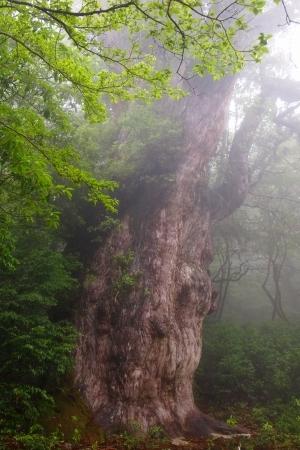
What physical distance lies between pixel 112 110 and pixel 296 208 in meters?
10.1

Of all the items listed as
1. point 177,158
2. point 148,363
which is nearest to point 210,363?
point 148,363

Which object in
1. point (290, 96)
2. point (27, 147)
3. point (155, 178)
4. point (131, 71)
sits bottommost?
point (27, 147)

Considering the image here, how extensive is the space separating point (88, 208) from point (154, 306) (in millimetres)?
3241

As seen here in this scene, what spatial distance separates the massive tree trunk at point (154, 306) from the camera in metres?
8.99

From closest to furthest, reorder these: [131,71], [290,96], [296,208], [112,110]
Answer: [131,71]
[112,110]
[290,96]
[296,208]

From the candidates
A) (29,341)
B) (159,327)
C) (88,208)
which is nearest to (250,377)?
(159,327)

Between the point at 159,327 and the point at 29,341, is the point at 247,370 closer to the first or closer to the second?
the point at 159,327

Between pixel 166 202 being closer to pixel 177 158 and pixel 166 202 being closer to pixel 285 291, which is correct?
pixel 177 158

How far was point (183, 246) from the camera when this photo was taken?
1152 centimetres

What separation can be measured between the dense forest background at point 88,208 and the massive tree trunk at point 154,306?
0.90ft

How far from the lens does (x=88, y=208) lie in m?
11.1

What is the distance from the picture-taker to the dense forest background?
534 cm

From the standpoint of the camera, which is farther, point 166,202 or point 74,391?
point 166,202

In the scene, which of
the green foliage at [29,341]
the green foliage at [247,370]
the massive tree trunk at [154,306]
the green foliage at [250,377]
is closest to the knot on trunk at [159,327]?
the massive tree trunk at [154,306]
